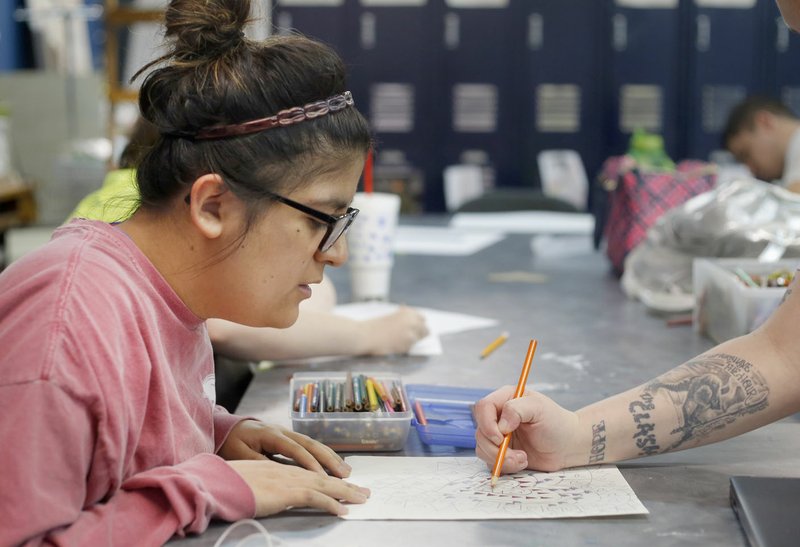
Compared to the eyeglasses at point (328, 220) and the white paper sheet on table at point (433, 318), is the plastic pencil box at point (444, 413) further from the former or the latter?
the white paper sheet on table at point (433, 318)

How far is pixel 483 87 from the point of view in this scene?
4.58 meters

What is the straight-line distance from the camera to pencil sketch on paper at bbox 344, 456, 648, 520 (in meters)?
0.82

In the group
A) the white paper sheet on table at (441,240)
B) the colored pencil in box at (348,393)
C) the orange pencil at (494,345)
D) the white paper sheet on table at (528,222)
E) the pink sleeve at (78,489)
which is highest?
the pink sleeve at (78,489)

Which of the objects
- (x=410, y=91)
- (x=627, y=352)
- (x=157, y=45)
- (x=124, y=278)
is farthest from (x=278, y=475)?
(x=410, y=91)

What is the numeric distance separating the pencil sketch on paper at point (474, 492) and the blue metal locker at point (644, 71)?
382 cm

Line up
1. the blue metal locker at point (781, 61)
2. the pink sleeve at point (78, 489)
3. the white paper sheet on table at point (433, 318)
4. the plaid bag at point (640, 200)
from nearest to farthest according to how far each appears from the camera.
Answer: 1. the pink sleeve at point (78, 489)
2. the white paper sheet on table at point (433, 318)
3. the plaid bag at point (640, 200)
4. the blue metal locker at point (781, 61)

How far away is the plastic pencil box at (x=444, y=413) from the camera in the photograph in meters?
1.02

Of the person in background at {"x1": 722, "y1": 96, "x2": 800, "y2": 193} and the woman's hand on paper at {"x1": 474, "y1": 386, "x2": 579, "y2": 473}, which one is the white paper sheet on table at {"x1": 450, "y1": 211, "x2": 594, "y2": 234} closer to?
the person in background at {"x1": 722, "y1": 96, "x2": 800, "y2": 193}

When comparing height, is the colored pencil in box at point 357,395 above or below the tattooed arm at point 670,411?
below

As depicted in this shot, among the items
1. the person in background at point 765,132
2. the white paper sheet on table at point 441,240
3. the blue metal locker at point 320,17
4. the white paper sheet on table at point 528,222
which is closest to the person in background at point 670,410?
the white paper sheet on table at point 441,240

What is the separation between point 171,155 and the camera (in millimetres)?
899

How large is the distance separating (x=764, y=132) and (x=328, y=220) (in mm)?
2936

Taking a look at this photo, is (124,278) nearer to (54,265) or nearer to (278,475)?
(54,265)

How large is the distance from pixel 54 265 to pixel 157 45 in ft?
0.94
